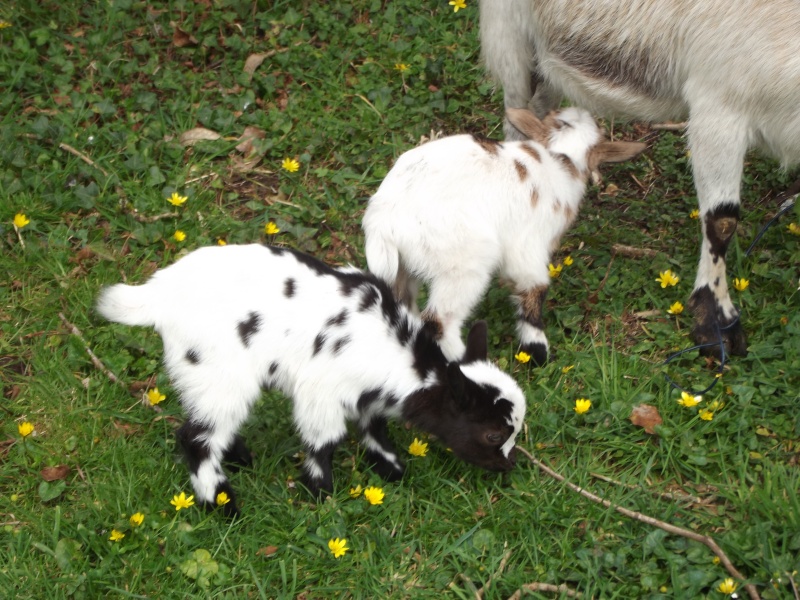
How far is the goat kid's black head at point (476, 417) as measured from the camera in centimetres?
349

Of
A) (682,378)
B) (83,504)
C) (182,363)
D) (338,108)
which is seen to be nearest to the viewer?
(182,363)

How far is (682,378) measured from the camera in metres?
4.06

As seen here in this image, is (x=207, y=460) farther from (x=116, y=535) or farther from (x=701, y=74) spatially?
(x=701, y=74)

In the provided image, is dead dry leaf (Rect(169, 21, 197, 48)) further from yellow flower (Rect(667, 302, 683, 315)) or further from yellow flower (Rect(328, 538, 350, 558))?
yellow flower (Rect(328, 538, 350, 558))

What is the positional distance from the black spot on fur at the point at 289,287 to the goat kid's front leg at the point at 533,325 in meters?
1.07

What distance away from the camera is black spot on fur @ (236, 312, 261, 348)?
346 cm

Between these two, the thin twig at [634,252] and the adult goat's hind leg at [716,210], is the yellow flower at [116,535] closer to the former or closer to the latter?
the adult goat's hind leg at [716,210]

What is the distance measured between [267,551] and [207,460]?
386 millimetres

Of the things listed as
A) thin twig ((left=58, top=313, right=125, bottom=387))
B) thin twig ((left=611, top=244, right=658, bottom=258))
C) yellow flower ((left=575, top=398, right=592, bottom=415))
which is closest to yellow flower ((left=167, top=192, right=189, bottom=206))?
thin twig ((left=58, top=313, right=125, bottom=387))

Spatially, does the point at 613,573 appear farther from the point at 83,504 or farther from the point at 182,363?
the point at 83,504

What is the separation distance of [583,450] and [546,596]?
2.26 feet

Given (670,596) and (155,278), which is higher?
(155,278)

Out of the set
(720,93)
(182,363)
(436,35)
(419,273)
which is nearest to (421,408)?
(419,273)

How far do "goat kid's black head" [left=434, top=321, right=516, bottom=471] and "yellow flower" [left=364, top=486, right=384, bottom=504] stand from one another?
300 mm
